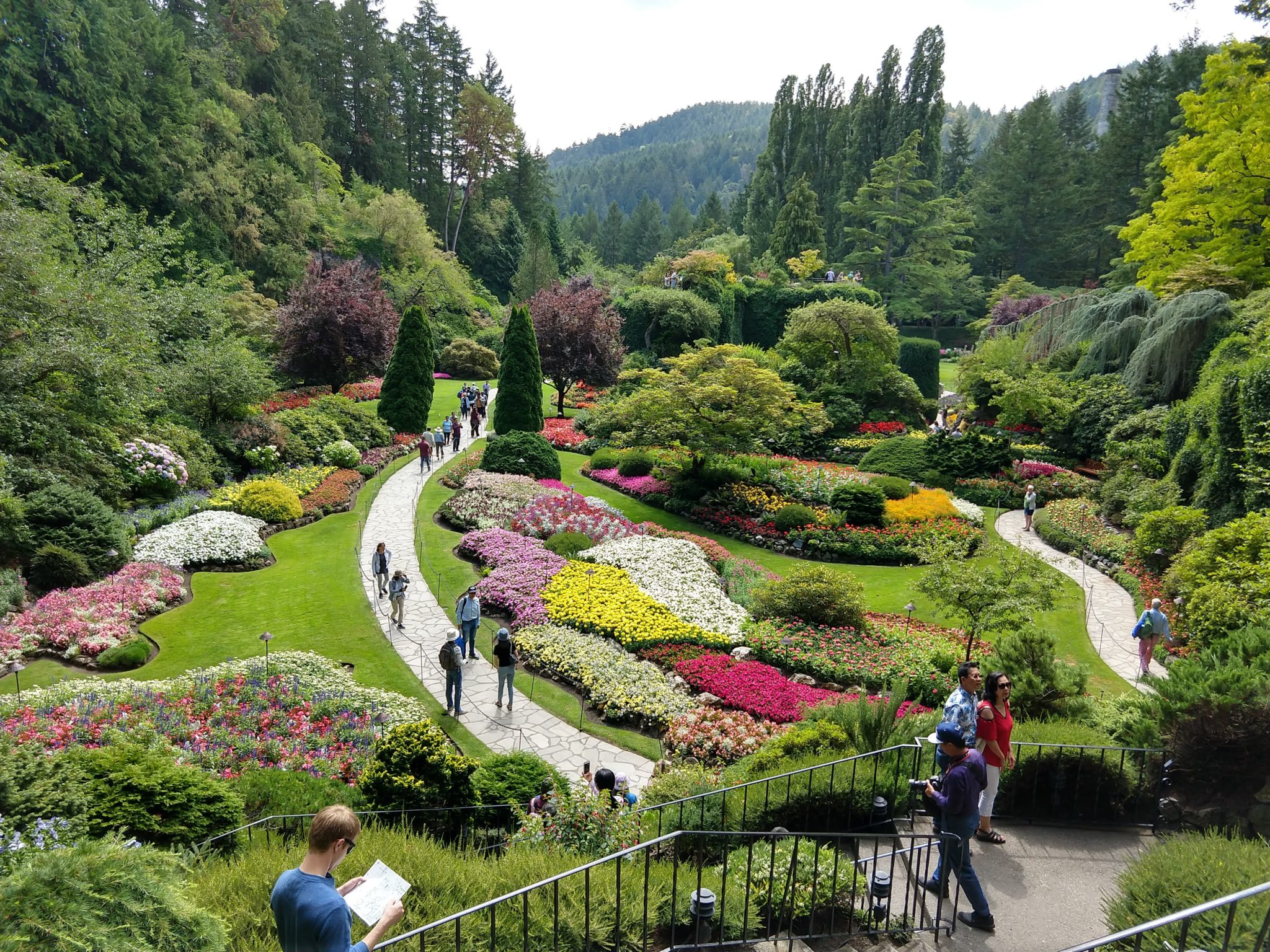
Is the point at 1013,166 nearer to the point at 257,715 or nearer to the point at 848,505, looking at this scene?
the point at 848,505

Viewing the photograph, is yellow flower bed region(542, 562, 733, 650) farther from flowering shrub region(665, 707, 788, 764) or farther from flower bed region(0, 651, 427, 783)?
flower bed region(0, 651, 427, 783)

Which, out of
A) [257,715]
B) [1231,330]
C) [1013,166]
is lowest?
[257,715]

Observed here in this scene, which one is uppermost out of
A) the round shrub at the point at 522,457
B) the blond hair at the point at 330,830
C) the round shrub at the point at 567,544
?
the blond hair at the point at 330,830

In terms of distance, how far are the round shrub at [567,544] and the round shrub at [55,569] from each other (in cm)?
924

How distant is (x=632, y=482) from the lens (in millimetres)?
Answer: 24016

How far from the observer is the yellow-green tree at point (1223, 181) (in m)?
23.5

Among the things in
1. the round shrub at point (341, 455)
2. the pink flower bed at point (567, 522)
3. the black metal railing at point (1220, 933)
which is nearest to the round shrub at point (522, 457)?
the pink flower bed at point (567, 522)

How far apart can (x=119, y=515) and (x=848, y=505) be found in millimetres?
17961

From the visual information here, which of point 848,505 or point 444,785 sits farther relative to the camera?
point 848,505

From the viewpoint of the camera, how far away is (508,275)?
61.0 m

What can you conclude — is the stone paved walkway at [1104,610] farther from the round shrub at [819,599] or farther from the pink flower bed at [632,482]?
the pink flower bed at [632,482]

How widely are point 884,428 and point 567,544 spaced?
18.1 metres

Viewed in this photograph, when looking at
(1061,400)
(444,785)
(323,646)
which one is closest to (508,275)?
(1061,400)

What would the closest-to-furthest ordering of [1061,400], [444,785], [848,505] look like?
1. [444,785]
2. [848,505]
3. [1061,400]
